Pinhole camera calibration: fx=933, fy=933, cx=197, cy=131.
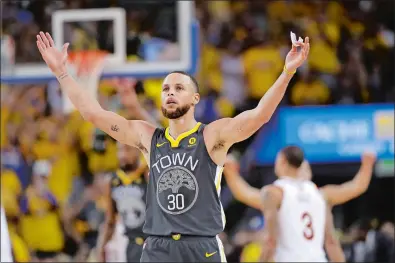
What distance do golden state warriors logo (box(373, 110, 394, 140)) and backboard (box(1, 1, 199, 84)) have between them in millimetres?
2877

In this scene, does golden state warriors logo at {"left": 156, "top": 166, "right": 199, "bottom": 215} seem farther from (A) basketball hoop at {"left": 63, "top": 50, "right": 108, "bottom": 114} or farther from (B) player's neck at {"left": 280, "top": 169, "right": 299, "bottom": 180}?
(A) basketball hoop at {"left": 63, "top": 50, "right": 108, "bottom": 114}

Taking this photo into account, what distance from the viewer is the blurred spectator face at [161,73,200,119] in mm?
6078

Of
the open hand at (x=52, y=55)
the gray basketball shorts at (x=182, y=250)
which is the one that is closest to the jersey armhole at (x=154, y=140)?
the gray basketball shorts at (x=182, y=250)

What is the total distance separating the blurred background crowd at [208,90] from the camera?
38.0 ft

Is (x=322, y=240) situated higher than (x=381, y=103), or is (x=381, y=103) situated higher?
(x=381, y=103)

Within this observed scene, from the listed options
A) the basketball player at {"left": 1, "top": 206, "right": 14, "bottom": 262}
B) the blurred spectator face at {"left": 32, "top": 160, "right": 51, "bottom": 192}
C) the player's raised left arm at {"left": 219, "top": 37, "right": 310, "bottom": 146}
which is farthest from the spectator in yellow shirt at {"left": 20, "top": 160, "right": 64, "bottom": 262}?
the player's raised left arm at {"left": 219, "top": 37, "right": 310, "bottom": 146}

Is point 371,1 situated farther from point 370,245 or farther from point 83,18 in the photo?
point 83,18

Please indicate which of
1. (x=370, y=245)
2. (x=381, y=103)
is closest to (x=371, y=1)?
(x=381, y=103)

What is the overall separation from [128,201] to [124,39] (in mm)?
2769

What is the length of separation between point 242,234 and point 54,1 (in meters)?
3.75

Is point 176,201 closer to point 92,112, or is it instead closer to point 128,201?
point 92,112

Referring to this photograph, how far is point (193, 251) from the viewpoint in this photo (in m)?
5.91

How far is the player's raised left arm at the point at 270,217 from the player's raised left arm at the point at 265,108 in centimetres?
194

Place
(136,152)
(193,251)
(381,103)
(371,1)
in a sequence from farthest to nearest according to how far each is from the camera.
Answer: (371,1) → (381,103) → (136,152) → (193,251)
